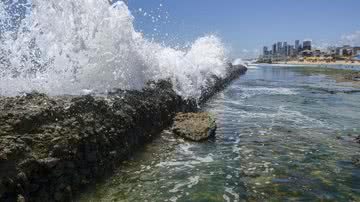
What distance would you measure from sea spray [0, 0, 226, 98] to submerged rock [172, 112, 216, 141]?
144cm

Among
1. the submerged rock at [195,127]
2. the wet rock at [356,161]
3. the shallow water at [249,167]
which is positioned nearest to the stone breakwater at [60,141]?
the shallow water at [249,167]

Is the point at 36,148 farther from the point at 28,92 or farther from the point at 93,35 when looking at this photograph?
the point at 93,35

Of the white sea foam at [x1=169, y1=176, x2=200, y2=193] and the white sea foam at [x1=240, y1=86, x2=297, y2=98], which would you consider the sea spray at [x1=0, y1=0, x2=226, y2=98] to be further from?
the white sea foam at [x1=240, y1=86, x2=297, y2=98]

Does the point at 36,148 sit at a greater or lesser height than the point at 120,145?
greater

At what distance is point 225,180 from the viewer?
7.04m

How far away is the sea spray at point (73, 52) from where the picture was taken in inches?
324

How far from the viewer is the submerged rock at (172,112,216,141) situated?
9.94m

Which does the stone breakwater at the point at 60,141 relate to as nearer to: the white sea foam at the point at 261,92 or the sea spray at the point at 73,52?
the sea spray at the point at 73,52

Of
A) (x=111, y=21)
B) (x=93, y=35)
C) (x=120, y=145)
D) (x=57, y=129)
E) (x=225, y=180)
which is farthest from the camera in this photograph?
(x=111, y=21)

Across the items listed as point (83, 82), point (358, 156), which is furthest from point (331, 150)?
point (83, 82)

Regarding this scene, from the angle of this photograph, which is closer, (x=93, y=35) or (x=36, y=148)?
(x=36, y=148)

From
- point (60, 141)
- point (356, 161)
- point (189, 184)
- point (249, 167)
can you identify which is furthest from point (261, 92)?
point (60, 141)

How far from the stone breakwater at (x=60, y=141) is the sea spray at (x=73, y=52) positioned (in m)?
0.92

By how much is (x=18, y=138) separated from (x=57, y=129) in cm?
78
